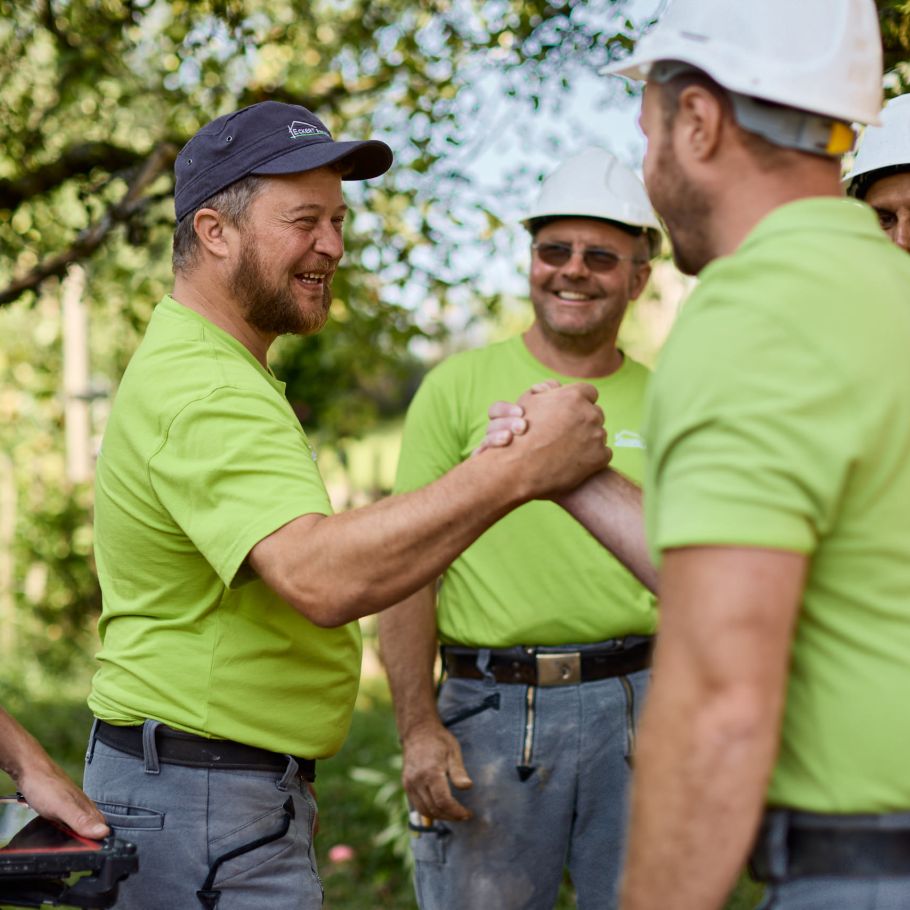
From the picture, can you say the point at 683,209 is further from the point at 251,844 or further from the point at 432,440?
the point at 432,440

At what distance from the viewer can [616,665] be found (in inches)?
127

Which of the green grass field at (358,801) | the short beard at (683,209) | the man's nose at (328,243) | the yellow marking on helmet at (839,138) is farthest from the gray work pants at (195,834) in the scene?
the green grass field at (358,801)

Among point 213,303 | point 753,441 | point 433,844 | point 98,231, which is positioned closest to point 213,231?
point 213,303

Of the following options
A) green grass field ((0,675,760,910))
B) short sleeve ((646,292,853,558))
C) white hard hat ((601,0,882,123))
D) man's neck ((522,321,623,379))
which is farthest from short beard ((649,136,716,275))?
green grass field ((0,675,760,910))

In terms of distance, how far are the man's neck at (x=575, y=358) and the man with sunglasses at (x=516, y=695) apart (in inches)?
7.6

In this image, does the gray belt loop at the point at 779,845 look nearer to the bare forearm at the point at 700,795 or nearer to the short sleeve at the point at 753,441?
the bare forearm at the point at 700,795

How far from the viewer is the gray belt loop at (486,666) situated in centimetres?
323

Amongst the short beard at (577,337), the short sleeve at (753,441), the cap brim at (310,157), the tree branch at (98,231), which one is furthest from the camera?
the tree branch at (98,231)

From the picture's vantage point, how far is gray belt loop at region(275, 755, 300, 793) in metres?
2.43

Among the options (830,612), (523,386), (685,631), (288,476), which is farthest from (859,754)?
(523,386)

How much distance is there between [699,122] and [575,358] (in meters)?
1.91

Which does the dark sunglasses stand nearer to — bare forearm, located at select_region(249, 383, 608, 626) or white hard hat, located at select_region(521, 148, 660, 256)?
white hard hat, located at select_region(521, 148, 660, 256)

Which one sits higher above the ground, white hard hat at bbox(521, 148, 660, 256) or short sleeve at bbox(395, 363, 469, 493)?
white hard hat at bbox(521, 148, 660, 256)

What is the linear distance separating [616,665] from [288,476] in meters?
1.37
